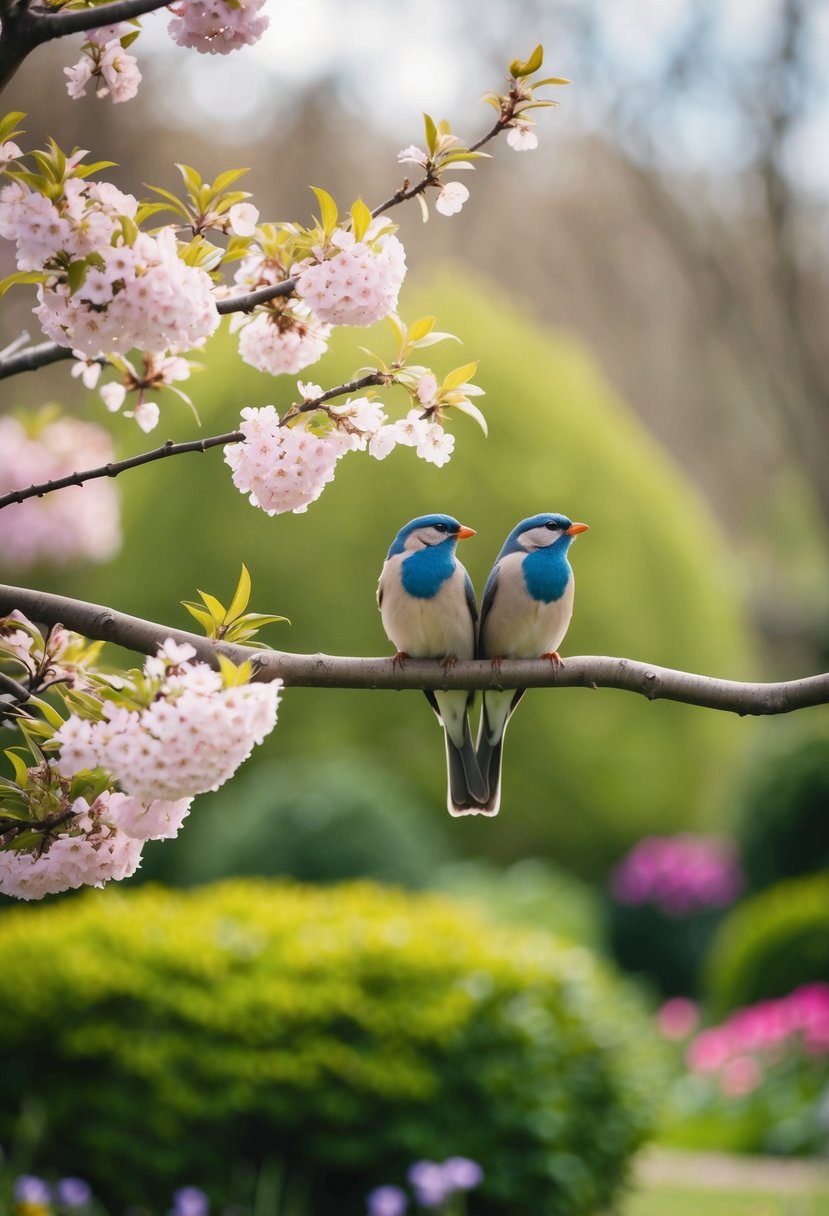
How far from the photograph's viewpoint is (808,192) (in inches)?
473

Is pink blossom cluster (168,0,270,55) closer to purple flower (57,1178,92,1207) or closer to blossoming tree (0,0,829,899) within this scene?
blossoming tree (0,0,829,899)

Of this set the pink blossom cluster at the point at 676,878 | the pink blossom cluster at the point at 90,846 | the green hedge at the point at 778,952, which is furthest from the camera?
the pink blossom cluster at the point at 676,878

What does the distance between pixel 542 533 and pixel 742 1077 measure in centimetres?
442

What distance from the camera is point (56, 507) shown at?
688 cm

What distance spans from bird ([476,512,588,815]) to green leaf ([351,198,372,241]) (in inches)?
28.6

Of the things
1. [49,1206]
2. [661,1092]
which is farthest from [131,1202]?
[661,1092]

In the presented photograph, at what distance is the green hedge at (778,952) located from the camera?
6844 mm

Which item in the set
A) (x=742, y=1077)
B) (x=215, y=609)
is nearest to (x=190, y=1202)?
(x=215, y=609)

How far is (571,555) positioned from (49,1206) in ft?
18.0

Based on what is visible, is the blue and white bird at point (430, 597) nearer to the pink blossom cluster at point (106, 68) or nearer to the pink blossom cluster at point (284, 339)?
the pink blossom cluster at point (284, 339)

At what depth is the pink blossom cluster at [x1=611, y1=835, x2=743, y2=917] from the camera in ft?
26.5

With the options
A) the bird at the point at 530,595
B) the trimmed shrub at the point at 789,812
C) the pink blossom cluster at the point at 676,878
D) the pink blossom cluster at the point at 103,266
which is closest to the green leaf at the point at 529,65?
the pink blossom cluster at the point at 103,266

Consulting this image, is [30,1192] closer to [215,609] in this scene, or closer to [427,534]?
[427,534]

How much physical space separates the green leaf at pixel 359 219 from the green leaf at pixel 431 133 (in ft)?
0.44
